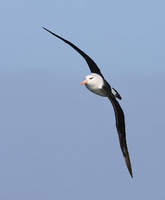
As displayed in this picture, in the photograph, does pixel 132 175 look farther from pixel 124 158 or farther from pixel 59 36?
pixel 59 36

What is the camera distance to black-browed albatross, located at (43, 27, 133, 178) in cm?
1644

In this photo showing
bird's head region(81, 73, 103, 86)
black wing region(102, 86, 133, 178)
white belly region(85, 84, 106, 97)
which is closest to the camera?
black wing region(102, 86, 133, 178)

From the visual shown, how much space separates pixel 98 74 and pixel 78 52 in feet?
4.46

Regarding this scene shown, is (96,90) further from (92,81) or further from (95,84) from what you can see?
(92,81)

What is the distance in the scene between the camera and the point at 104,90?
57.5 ft

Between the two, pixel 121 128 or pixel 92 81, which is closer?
pixel 121 128

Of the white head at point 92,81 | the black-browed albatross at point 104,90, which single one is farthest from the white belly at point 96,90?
the white head at point 92,81

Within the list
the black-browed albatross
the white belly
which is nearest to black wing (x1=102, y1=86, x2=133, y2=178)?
the black-browed albatross

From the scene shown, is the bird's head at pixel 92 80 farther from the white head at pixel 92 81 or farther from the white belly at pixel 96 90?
the white belly at pixel 96 90

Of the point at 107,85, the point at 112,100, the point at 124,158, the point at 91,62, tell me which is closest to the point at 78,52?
the point at 91,62

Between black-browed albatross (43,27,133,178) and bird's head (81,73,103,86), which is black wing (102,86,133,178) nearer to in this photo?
black-browed albatross (43,27,133,178)

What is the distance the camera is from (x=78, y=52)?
19484mm

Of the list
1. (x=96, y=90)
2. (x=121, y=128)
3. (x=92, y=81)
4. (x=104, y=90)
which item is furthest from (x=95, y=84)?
(x=121, y=128)

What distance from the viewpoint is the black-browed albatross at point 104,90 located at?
1644 cm
